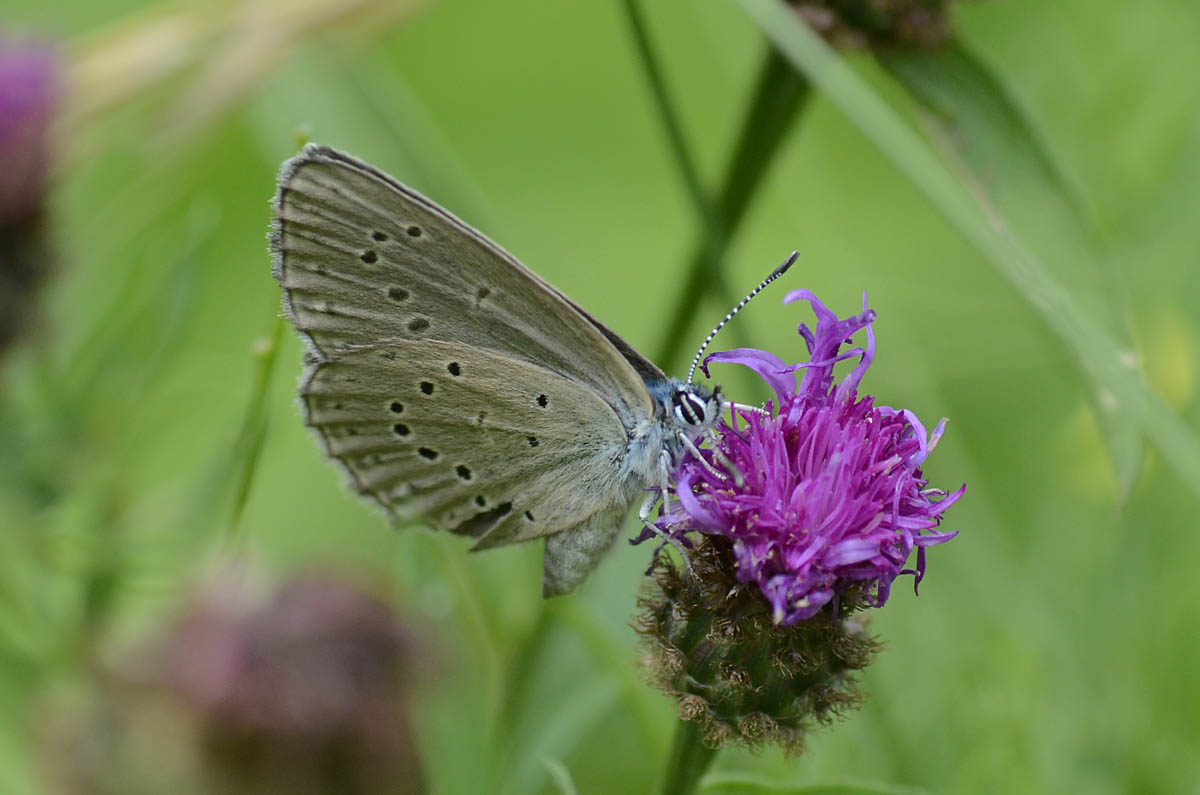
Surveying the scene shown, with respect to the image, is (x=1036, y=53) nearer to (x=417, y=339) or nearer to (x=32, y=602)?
(x=417, y=339)

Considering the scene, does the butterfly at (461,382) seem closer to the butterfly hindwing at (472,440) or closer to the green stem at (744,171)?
the butterfly hindwing at (472,440)

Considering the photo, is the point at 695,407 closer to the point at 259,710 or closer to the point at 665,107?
the point at 665,107

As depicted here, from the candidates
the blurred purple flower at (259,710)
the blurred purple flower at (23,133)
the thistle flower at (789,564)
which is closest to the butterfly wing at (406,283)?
the thistle flower at (789,564)

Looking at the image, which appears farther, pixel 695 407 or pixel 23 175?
pixel 23 175

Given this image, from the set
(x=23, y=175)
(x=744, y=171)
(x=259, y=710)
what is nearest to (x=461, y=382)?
(x=744, y=171)

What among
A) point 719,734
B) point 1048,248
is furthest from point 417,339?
point 1048,248

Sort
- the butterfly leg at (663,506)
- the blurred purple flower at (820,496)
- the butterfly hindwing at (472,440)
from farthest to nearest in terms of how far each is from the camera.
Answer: the butterfly hindwing at (472,440) < the butterfly leg at (663,506) < the blurred purple flower at (820,496)

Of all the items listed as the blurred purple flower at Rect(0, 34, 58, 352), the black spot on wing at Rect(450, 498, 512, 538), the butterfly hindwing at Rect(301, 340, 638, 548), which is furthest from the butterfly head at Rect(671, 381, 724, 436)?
the blurred purple flower at Rect(0, 34, 58, 352)
